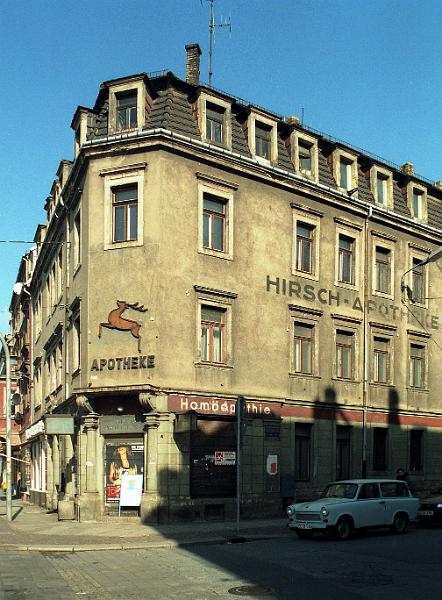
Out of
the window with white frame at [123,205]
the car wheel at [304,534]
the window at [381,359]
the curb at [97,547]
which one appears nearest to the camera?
the curb at [97,547]

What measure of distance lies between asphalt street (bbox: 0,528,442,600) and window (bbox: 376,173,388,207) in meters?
16.5

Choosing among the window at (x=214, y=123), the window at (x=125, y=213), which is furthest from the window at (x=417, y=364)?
the window at (x=125, y=213)

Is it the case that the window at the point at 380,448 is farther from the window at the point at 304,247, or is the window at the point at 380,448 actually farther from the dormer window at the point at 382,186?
the dormer window at the point at 382,186

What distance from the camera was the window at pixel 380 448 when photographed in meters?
30.5

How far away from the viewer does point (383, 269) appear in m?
31.8

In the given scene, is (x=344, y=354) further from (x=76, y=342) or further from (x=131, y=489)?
(x=131, y=489)

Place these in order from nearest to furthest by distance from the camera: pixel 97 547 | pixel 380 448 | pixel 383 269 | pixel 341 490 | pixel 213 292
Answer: pixel 97 547 < pixel 341 490 < pixel 213 292 < pixel 380 448 < pixel 383 269

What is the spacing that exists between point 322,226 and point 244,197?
411 cm

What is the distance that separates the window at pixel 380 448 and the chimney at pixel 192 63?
15.1m

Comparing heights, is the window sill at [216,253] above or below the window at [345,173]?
below

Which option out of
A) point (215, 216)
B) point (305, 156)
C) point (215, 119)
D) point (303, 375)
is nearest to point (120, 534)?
point (303, 375)

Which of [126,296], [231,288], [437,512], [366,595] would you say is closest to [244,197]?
[231,288]

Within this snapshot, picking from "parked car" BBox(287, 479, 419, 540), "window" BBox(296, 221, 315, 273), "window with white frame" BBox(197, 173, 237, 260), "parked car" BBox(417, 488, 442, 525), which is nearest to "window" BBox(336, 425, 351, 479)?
"window" BBox(296, 221, 315, 273)

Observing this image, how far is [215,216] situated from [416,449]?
14007mm
